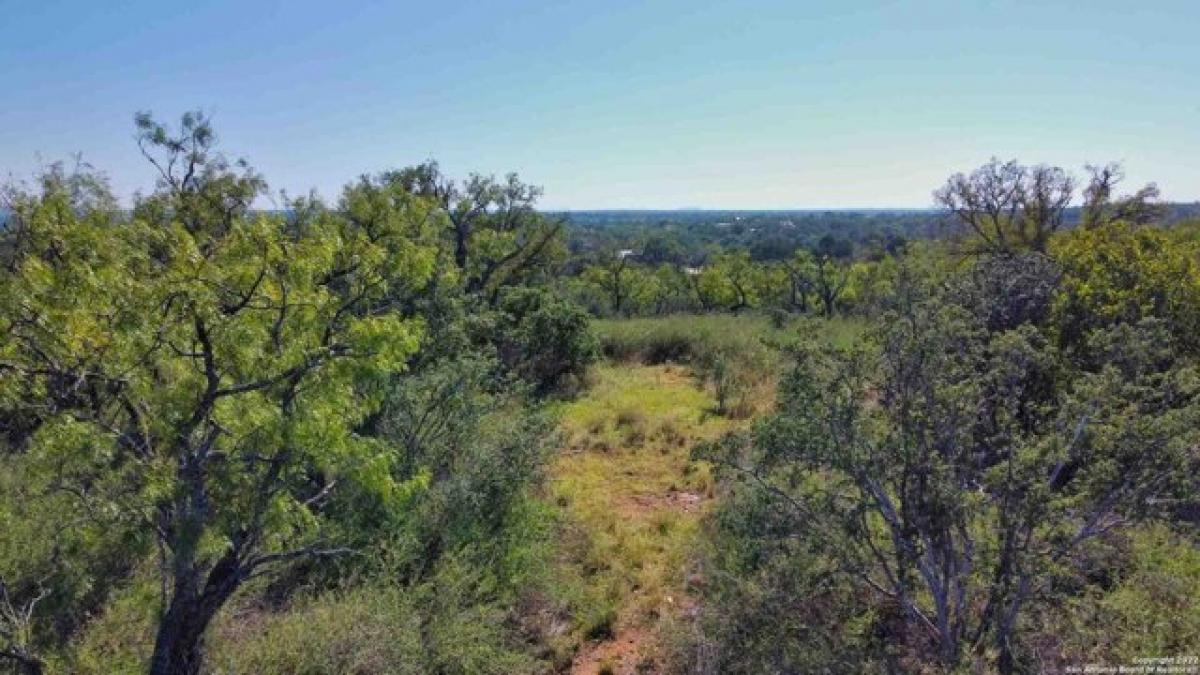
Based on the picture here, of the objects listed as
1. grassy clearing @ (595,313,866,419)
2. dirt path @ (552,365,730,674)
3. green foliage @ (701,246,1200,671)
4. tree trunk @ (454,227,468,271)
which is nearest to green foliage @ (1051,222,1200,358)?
green foliage @ (701,246,1200,671)

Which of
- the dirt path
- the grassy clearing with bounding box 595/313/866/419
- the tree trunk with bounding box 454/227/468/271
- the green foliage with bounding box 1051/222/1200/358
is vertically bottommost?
the dirt path

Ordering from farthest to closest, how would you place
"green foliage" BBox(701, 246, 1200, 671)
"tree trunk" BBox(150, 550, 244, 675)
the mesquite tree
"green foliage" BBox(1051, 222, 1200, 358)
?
"green foliage" BBox(1051, 222, 1200, 358)
"tree trunk" BBox(150, 550, 244, 675)
"green foliage" BBox(701, 246, 1200, 671)
the mesquite tree

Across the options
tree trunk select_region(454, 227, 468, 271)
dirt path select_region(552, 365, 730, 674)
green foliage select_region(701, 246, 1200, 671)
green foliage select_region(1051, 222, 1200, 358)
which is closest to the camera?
green foliage select_region(701, 246, 1200, 671)

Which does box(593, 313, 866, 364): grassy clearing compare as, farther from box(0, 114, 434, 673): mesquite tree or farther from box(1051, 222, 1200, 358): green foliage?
box(0, 114, 434, 673): mesquite tree

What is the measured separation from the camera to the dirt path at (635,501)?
23.6ft

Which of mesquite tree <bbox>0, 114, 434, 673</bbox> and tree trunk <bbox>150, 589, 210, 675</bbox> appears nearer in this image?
mesquite tree <bbox>0, 114, 434, 673</bbox>

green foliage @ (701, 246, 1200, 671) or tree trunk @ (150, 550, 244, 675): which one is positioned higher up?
green foliage @ (701, 246, 1200, 671)

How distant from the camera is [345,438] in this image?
4.96m

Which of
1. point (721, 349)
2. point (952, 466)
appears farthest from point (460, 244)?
point (952, 466)

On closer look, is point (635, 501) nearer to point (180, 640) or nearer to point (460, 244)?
point (180, 640)

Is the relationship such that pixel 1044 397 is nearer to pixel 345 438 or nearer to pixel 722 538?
pixel 722 538

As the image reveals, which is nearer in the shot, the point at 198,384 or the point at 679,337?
the point at 198,384

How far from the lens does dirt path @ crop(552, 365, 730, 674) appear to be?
7199mm

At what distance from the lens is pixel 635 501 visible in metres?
10.8
